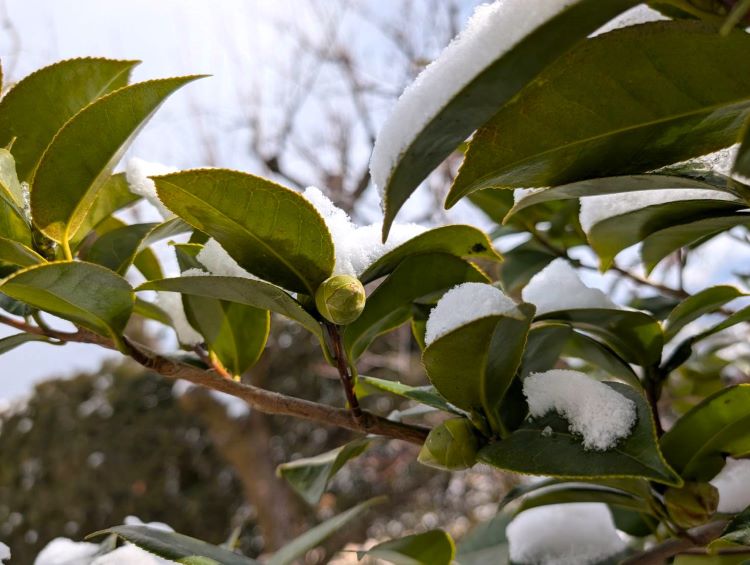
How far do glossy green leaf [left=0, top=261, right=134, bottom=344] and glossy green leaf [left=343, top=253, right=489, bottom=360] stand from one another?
16cm

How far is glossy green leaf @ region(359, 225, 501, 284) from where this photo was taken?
45 centimetres

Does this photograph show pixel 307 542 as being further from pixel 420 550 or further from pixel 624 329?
pixel 624 329

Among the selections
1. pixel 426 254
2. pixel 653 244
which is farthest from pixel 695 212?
pixel 426 254

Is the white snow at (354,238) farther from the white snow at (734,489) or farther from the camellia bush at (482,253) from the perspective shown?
the white snow at (734,489)

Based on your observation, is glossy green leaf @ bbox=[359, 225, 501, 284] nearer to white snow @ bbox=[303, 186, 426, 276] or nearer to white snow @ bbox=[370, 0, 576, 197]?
white snow @ bbox=[303, 186, 426, 276]

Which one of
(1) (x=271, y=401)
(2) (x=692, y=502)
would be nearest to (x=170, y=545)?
(1) (x=271, y=401)

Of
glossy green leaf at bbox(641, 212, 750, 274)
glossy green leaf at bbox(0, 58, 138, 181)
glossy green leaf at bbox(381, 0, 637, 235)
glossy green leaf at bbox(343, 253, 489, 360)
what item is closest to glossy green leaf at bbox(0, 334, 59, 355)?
glossy green leaf at bbox(0, 58, 138, 181)

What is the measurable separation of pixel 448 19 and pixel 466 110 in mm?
4042

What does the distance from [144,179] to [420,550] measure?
0.35 meters

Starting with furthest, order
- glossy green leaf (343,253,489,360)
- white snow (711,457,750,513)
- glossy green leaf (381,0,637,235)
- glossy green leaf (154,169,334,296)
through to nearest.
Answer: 1. white snow (711,457,750,513)
2. glossy green leaf (343,253,489,360)
3. glossy green leaf (154,169,334,296)
4. glossy green leaf (381,0,637,235)

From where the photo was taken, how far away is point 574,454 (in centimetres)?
39

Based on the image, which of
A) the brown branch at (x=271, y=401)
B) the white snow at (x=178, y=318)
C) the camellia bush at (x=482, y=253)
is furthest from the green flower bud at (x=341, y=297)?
the white snow at (x=178, y=318)

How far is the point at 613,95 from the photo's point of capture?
1.12 feet

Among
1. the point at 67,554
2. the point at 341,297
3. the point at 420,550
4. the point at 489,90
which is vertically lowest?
the point at 67,554
